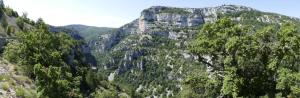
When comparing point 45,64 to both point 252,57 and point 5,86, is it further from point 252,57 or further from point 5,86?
point 252,57

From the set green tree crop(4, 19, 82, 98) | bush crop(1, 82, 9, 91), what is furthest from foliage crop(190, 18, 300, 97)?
bush crop(1, 82, 9, 91)

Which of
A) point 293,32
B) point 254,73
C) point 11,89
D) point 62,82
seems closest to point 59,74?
point 62,82

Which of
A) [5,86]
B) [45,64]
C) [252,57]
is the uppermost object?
[252,57]

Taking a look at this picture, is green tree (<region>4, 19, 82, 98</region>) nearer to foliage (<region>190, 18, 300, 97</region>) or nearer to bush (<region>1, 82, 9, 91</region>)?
bush (<region>1, 82, 9, 91</region>)

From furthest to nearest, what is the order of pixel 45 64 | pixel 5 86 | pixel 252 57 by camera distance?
1. pixel 45 64
2. pixel 252 57
3. pixel 5 86

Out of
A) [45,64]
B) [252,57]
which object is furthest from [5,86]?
[252,57]

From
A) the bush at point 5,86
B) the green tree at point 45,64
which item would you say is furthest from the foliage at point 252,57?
the bush at point 5,86

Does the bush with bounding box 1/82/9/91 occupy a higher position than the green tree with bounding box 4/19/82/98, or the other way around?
the green tree with bounding box 4/19/82/98

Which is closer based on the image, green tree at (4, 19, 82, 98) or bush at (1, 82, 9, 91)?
green tree at (4, 19, 82, 98)

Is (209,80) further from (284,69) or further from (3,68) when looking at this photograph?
(3,68)
